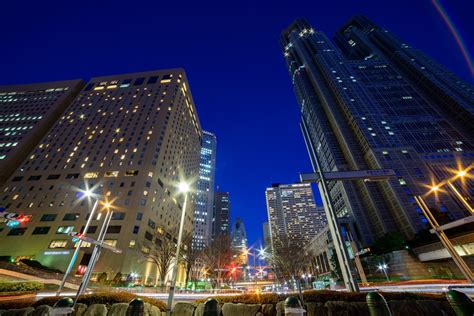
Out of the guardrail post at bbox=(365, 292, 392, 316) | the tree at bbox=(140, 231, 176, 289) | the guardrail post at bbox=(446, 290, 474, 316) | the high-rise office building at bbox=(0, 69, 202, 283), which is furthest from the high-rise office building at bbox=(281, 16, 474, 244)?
the guardrail post at bbox=(365, 292, 392, 316)

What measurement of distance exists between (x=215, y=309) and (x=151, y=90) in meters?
94.6

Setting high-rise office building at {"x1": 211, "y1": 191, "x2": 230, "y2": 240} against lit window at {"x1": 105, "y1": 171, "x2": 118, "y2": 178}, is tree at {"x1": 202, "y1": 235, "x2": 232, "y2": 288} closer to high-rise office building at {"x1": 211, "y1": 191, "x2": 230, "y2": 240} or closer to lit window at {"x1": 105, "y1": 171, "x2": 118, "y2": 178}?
lit window at {"x1": 105, "y1": 171, "x2": 118, "y2": 178}

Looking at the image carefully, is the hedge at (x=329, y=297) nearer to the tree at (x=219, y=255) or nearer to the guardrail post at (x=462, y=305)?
the guardrail post at (x=462, y=305)

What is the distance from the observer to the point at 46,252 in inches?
1901

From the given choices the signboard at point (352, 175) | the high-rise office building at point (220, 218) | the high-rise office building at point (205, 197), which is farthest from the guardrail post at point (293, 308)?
the high-rise office building at point (220, 218)

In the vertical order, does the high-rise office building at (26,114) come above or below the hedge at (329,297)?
above

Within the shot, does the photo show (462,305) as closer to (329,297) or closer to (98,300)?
(329,297)

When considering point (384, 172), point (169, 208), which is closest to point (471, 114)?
point (384, 172)

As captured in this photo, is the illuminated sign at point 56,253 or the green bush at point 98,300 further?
the illuminated sign at point 56,253

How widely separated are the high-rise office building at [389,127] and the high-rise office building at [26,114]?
117049 mm

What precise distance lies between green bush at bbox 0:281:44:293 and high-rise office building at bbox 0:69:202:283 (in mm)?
27513

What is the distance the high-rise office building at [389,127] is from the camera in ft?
215

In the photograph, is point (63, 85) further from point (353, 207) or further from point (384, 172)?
point (353, 207)

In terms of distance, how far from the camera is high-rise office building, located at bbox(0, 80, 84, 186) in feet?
229
